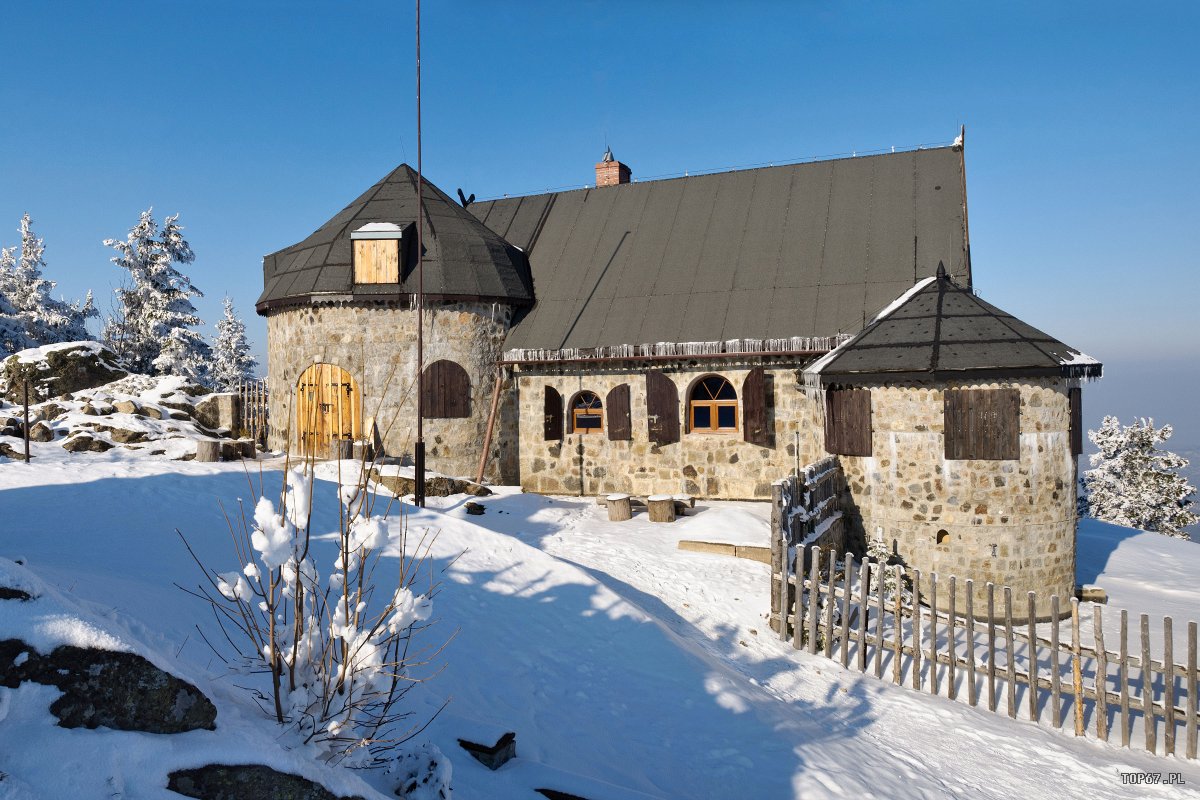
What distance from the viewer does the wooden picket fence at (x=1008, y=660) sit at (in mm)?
7262

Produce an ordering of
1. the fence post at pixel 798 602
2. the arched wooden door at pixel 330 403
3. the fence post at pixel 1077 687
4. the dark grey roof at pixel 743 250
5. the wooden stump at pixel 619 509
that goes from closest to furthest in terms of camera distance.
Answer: the fence post at pixel 1077 687 → the fence post at pixel 798 602 → the wooden stump at pixel 619 509 → the dark grey roof at pixel 743 250 → the arched wooden door at pixel 330 403

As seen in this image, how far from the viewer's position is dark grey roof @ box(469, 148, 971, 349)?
52.9 feet

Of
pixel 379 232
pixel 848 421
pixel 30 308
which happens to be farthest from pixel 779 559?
pixel 30 308

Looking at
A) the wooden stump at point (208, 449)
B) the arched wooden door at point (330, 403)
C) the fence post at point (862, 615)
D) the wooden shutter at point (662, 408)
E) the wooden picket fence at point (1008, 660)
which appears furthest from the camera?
the arched wooden door at point (330, 403)

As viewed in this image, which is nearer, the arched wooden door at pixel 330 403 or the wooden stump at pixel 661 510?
the wooden stump at pixel 661 510

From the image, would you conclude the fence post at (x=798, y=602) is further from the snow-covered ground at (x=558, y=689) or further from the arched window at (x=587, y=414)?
the arched window at (x=587, y=414)

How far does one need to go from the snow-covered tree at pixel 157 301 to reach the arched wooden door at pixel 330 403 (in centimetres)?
1372

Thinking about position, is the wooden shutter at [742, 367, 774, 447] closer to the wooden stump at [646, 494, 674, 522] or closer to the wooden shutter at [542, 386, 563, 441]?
the wooden stump at [646, 494, 674, 522]

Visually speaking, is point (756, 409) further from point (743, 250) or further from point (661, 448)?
point (743, 250)

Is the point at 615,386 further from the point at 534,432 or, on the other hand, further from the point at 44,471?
the point at 44,471

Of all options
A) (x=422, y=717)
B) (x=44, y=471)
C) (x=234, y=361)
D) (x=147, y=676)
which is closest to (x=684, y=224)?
(x=44, y=471)

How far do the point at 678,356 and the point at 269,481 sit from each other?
839 centimetres

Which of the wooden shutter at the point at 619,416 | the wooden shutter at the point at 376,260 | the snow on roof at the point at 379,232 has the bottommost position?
the wooden shutter at the point at 619,416

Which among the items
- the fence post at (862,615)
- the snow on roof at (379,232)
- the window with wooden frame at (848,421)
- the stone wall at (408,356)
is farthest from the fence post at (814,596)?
the snow on roof at (379,232)
